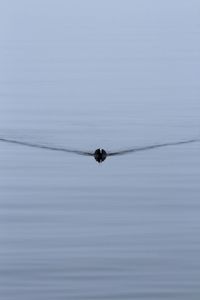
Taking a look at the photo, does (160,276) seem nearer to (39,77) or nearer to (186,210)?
(186,210)

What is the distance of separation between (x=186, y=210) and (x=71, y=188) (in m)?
2.81

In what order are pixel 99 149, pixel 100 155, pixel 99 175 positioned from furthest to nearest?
1. pixel 99 149
2. pixel 100 155
3. pixel 99 175

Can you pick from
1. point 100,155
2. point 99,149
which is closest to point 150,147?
point 99,149

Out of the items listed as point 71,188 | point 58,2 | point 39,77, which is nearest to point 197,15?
point 58,2

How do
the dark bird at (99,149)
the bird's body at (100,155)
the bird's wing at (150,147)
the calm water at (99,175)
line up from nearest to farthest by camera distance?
the calm water at (99,175) → the bird's body at (100,155) → the dark bird at (99,149) → the bird's wing at (150,147)

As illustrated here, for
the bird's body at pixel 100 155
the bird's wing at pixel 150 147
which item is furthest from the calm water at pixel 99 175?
the bird's wing at pixel 150 147

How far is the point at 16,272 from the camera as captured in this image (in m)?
19.4

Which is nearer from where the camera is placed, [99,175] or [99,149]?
[99,175]

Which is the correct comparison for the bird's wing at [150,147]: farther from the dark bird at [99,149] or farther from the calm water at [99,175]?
the calm water at [99,175]

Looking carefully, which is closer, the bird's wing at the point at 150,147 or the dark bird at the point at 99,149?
the dark bird at the point at 99,149

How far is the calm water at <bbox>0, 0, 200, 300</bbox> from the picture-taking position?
63.5 feet

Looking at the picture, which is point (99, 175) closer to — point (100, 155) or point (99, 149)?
point (100, 155)

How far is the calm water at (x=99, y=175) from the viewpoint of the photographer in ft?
63.5

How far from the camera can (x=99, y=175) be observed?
84.1 ft
